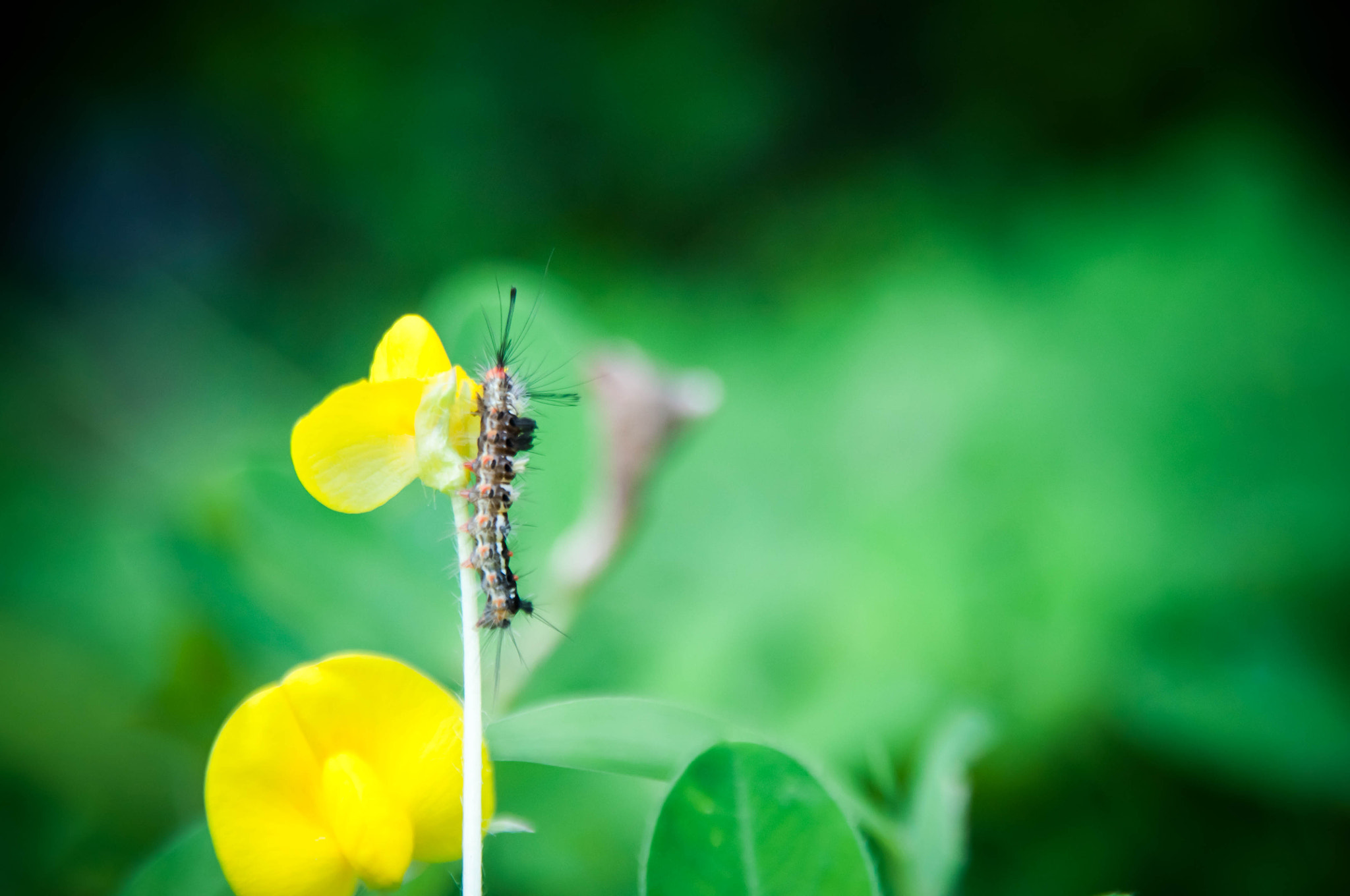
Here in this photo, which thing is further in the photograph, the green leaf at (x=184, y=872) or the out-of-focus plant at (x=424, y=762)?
the green leaf at (x=184, y=872)

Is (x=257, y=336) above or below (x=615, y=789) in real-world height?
above

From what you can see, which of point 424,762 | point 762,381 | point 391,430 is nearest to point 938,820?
point 424,762

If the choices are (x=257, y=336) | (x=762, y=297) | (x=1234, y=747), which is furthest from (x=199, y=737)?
(x=762, y=297)

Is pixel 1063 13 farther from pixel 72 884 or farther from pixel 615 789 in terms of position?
pixel 72 884

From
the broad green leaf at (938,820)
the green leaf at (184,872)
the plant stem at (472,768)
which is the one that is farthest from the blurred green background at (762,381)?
the plant stem at (472,768)

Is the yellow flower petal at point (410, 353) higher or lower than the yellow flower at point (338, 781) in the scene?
higher

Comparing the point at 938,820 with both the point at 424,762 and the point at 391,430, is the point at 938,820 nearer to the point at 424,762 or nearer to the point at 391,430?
the point at 424,762

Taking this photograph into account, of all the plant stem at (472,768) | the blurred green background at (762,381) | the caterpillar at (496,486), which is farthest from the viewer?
the blurred green background at (762,381)

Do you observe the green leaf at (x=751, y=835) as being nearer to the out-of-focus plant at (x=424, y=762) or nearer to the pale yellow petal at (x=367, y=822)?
the out-of-focus plant at (x=424, y=762)
